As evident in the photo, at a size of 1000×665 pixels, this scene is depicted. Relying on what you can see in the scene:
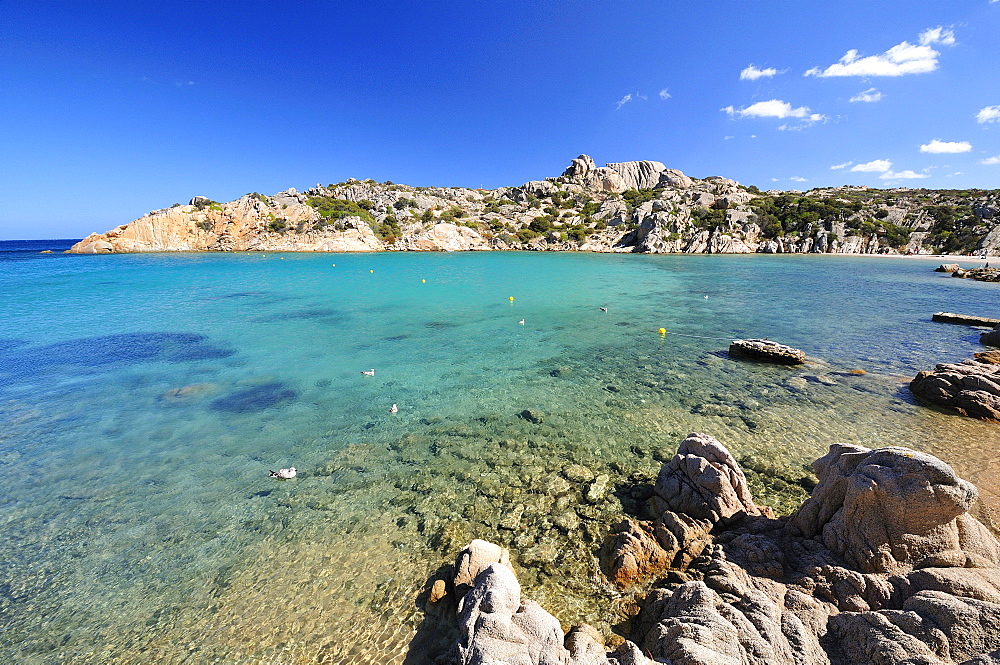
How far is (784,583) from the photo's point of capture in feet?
14.4

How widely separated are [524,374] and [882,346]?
15072mm

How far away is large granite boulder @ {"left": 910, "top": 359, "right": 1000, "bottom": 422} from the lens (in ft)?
29.5

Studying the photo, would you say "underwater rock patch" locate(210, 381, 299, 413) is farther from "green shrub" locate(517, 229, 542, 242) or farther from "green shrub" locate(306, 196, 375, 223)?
"green shrub" locate(517, 229, 542, 242)

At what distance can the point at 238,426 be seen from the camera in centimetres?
920

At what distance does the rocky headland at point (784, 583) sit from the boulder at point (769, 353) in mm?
8578

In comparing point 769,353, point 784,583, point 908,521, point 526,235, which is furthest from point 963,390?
point 526,235

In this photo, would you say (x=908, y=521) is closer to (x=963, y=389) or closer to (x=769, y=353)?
(x=963, y=389)

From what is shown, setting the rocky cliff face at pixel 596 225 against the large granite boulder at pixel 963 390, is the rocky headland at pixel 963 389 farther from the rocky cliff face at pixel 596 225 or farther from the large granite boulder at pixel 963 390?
the rocky cliff face at pixel 596 225

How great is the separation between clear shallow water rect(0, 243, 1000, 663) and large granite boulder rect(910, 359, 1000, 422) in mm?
559

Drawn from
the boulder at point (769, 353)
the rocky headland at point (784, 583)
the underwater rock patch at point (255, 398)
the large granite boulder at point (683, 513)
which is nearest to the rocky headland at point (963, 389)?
the boulder at point (769, 353)

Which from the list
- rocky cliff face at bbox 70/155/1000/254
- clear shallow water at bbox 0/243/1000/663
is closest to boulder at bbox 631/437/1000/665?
clear shallow water at bbox 0/243/1000/663

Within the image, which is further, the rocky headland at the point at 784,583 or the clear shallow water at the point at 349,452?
the clear shallow water at the point at 349,452

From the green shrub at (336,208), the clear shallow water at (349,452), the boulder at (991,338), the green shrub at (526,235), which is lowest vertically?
the clear shallow water at (349,452)

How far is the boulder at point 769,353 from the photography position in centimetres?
1312
